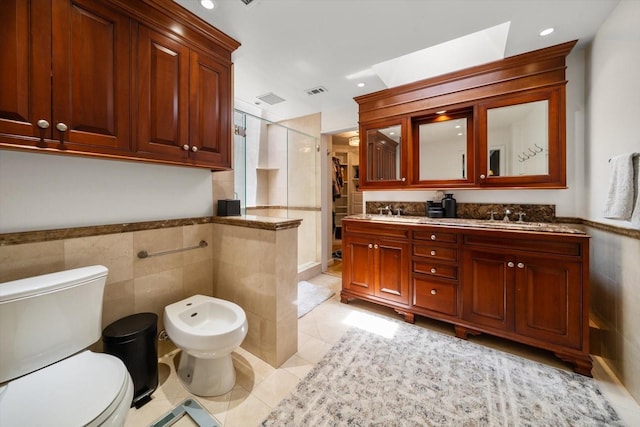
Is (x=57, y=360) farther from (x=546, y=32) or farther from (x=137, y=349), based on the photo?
(x=546, y=32)

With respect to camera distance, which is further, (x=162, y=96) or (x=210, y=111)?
(x=210, y=111)

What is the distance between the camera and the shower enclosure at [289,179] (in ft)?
11.8

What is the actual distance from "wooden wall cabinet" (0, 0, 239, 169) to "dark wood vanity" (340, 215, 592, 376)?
1.70 metres

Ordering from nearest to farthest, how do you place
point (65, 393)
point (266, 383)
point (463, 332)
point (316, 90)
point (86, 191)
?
point (65, 393) < point (86, 191) < point (266, 383) < point (463, 332) < point (316, 90)

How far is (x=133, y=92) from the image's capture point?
4.55 feet

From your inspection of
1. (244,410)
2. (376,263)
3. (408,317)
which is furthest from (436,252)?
(244,410)

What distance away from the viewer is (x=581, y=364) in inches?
62.9

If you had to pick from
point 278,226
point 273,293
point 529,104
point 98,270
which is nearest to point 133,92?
point 98,270

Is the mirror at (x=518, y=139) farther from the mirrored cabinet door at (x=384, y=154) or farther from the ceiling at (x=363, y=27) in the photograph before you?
the mirrored cabinet door at (x=384, y=154)

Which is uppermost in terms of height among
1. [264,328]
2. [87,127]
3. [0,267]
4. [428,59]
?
[428,59]

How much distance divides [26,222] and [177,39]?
1.38 metres

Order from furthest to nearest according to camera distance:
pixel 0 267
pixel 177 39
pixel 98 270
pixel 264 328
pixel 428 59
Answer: pixel 428 59
pixel 264 328
pixel 177 39
pixel 98 270
pixel 0 267

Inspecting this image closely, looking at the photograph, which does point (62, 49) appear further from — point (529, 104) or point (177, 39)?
point (529, 104)

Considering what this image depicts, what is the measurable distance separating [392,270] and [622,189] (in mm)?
1576
